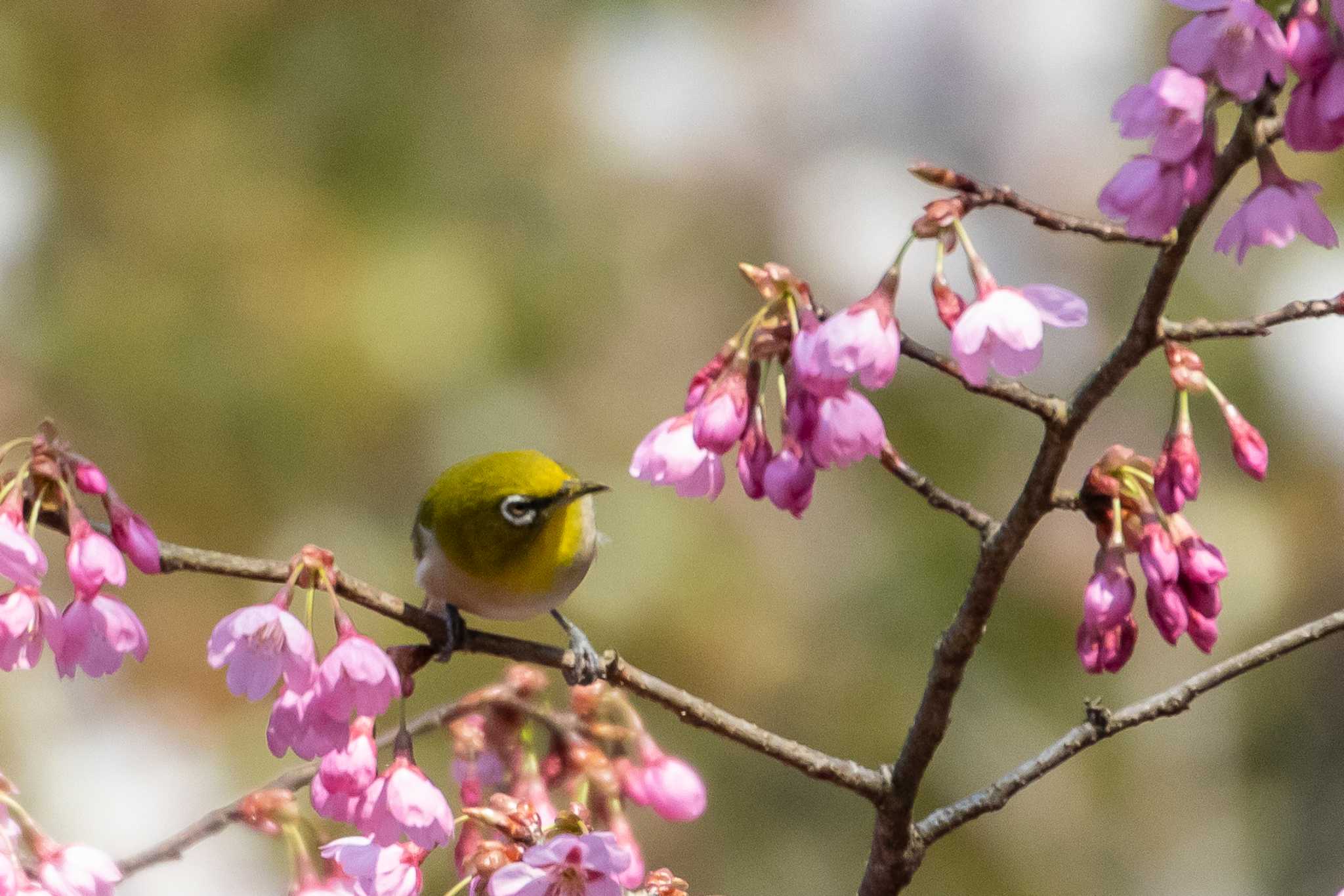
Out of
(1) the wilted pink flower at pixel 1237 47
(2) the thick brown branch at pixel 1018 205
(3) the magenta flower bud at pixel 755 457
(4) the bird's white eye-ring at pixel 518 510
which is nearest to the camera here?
(1) the wilted pink flower at pixel 1237 47

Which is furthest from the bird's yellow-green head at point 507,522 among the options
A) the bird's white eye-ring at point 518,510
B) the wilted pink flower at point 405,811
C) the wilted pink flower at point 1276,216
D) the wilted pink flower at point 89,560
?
the wilted pink flower at point 1276,216

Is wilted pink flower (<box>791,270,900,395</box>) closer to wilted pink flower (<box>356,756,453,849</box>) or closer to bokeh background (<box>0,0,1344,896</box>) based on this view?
wilted pink flower (<box>356,756,453,849</box>)

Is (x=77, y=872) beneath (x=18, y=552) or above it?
beneath

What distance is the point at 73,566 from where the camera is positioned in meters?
1.09

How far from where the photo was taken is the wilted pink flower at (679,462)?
1.21 m

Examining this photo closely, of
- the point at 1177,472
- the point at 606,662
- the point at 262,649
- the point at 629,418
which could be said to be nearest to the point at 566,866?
the point at 606,662

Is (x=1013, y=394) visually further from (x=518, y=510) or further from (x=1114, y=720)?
(x=518, y=510)

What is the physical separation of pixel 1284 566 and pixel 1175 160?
224 inches

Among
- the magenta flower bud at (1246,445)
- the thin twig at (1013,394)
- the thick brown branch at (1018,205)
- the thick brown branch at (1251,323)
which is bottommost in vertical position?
the magenta flower bud at (1246,445)

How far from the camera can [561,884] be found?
1046 mm

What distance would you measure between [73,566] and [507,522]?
67 centimetres

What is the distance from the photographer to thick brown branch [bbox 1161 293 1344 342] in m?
0.95

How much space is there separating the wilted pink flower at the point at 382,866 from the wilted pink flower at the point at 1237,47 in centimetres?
88

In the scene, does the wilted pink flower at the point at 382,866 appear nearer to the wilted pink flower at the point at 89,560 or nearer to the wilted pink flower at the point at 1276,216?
the wilted pink flower at the point at 89,560
